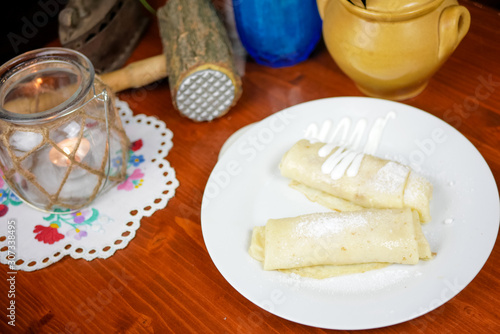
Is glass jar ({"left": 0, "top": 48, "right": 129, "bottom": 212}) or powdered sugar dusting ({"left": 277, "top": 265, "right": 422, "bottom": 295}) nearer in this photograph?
powdered sugar dusting ({"left": 277, "top": 265, "right": 422, "bottom": 295})

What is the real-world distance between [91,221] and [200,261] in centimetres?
22

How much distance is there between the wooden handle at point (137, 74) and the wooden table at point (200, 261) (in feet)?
0.16

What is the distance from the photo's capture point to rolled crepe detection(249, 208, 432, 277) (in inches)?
27.6

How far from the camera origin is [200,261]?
0.80 m

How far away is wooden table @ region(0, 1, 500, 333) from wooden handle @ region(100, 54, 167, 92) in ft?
0.16

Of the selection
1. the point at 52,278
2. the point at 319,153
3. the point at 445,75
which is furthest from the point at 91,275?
the point at 445,75

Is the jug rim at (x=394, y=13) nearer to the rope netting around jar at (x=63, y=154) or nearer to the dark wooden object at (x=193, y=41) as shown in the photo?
the dark wooden object at (x=193, y=41)

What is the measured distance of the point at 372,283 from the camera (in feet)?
2.27

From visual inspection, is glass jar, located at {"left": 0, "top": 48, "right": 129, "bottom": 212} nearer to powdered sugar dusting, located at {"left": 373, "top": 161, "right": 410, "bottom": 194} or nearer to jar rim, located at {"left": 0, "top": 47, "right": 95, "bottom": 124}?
jar rim, located at {"left": 0, "top": 47, "right": 95, "bottom": 124}

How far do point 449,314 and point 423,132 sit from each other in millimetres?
327

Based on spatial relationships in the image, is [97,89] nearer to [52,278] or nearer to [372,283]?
[52,278]

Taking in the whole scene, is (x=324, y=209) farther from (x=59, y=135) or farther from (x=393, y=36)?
(x=59, y=135)

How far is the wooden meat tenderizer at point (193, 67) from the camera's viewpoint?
3.09 ft

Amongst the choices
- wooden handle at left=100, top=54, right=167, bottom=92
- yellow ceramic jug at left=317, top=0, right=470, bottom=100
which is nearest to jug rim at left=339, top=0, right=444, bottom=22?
yellow ceramic jug at left=317, top=0, right=470, bottom=100
